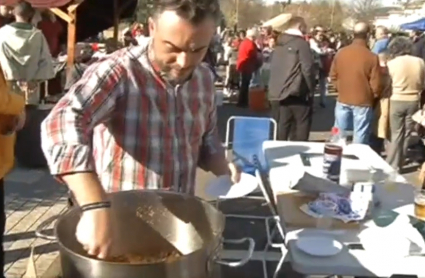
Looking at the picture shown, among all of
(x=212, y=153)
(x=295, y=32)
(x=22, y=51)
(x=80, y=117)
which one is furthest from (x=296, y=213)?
(x=22, y=51)

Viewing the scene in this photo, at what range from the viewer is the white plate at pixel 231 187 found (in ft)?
8.04

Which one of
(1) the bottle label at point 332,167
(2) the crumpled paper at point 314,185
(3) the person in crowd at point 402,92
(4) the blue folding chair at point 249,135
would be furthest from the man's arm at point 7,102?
(3) the person in crowd at point 402,92

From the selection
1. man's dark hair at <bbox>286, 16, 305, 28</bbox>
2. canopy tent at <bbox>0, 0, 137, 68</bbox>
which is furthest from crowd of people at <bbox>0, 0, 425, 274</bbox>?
canopy tent at <bbox>0, 0, 137, 68</bbox>

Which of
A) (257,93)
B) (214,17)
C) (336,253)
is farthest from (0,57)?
(257,93)

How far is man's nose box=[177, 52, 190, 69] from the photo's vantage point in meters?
1.49

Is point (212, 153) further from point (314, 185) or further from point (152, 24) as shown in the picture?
point (314, 185)

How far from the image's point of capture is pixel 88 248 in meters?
1.22

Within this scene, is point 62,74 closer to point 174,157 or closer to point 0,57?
point 0,57

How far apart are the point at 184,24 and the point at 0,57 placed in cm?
465

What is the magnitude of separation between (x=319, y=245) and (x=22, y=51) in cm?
412

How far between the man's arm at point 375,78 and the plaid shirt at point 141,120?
4.73 metres

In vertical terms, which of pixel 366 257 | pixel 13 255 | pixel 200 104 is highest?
pixel 200 104

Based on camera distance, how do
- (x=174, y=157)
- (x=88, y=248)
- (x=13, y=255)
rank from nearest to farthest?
(x=88, y=248)
(x=174, y=157)
(x=13, y=255)

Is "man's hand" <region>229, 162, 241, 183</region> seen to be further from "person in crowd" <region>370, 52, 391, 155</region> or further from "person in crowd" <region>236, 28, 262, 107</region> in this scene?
"person in crowd" <region>236, 28, 262, 107</region>
